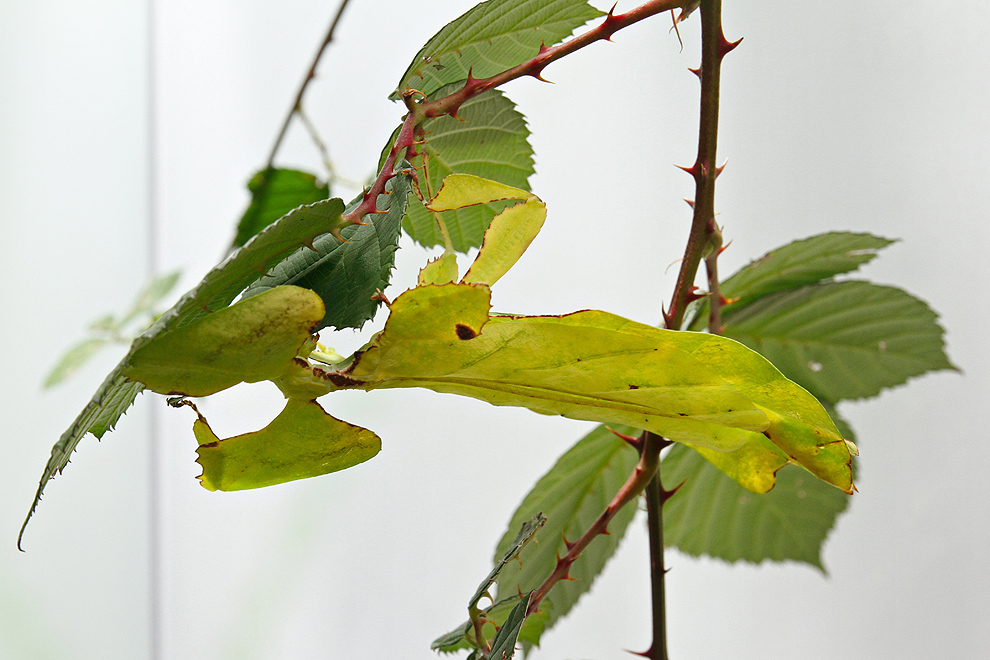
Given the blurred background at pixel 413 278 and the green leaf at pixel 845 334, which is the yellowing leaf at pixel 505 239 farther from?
Result: the blurred background at pixel 413 278

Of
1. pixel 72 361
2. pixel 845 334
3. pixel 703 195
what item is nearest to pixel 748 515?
pixel 845 334

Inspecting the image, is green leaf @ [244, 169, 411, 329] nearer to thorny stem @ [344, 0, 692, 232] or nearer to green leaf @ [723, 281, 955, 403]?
thorny stem @ [344, 0, 692, 232]

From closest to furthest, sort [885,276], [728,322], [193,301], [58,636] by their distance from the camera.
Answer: [193,301] → [728,322] → [885,276] → [58,636]

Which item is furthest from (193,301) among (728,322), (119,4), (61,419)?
(119,4)

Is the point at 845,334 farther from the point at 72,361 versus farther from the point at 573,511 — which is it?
the point at 72,361

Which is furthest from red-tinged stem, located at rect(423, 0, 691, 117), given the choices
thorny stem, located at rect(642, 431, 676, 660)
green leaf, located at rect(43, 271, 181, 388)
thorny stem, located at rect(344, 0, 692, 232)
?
green leaf, located at rect(43, 271, 181, 388)

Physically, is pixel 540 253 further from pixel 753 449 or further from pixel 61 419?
pixel 61 419
